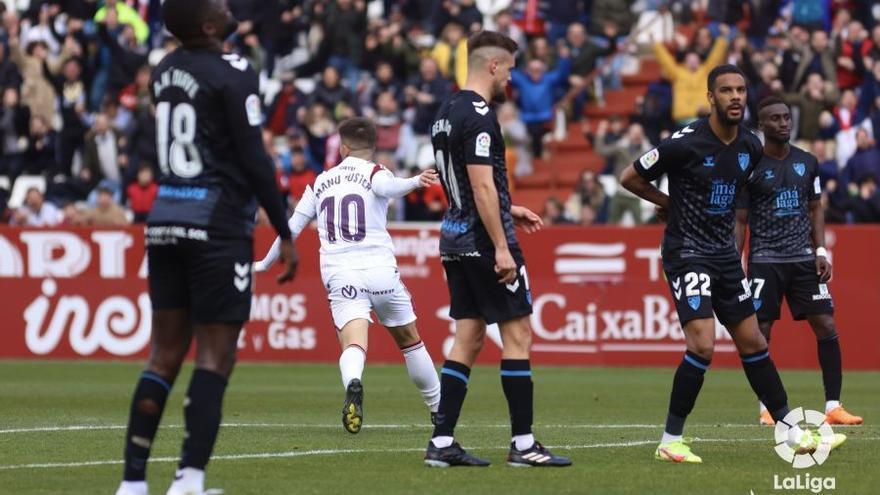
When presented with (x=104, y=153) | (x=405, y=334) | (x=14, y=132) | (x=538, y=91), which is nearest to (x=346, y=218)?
(x=405, y=334)

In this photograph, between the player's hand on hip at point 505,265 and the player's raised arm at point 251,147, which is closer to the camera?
the player's raised arm at point 251,147

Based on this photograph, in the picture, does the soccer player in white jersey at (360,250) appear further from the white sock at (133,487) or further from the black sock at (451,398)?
the white sock at (133,487)

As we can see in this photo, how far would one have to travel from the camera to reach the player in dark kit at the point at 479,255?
32.1 ft

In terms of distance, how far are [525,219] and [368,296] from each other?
284 cm

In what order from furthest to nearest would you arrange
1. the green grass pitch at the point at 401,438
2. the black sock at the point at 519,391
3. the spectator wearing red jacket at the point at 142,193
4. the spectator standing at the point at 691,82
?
the spectator standing at the point at 691,82 → the spectator wearing red jacket at the point at 142,193 → the black sock at the point at 519,391 → the green grass pitch at the point at 401,438

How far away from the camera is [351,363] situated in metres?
12.4

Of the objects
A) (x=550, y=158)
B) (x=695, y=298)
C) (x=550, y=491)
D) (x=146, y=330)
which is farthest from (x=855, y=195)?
(x=550, y=491)

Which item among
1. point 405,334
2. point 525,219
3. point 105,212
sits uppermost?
point 105,212

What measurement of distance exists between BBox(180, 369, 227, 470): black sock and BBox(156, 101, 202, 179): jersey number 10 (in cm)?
97

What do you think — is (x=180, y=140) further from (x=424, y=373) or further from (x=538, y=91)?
(x=538, y=91)

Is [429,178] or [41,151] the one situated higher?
[41,151]

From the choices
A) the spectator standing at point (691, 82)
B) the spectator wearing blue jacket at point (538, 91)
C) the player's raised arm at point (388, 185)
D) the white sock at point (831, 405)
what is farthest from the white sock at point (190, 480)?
the spectator wearing blue jacket at point (538, 91)

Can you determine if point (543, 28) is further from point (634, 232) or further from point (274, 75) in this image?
point (634, 232)

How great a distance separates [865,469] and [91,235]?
1705cm
